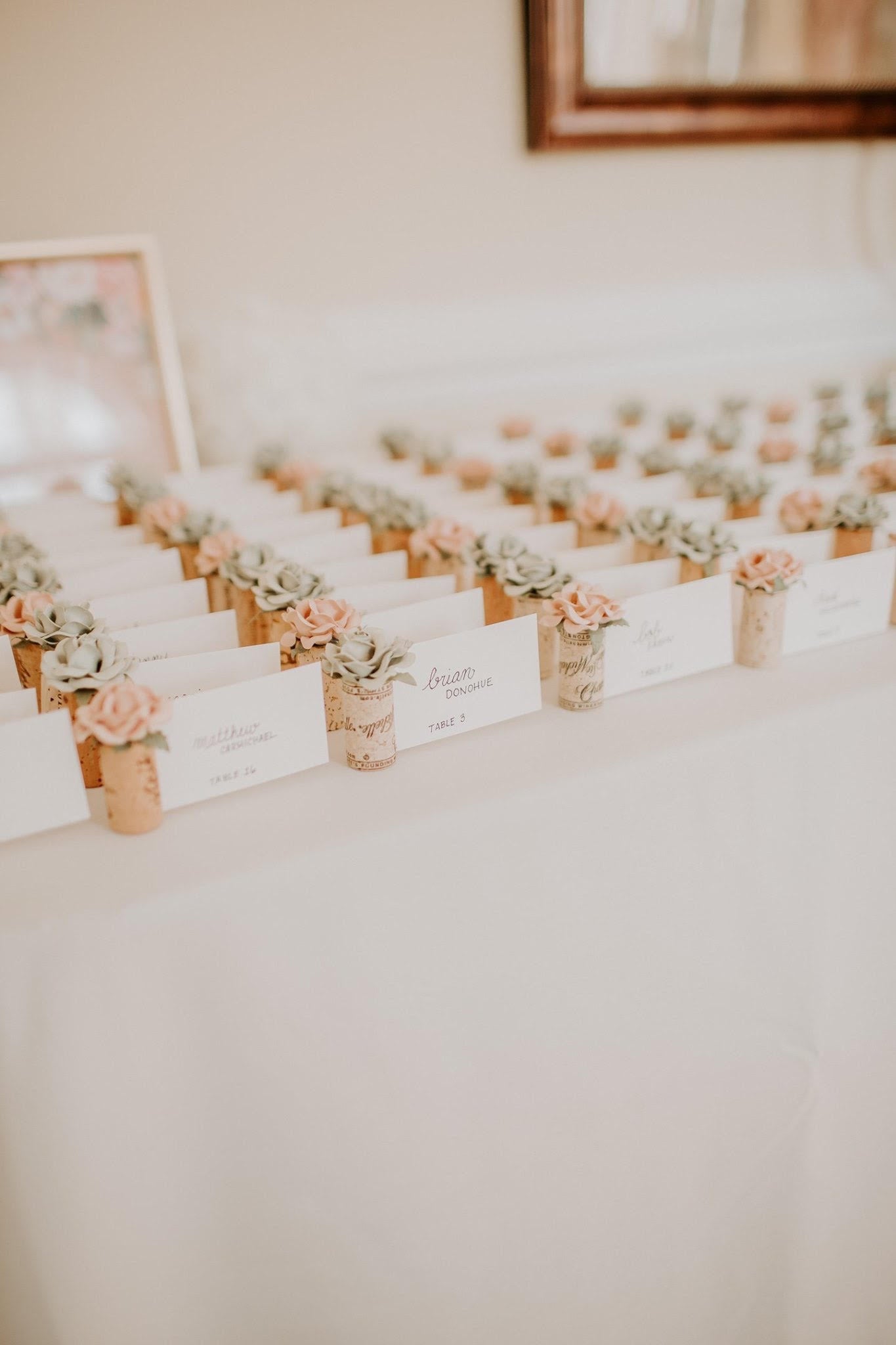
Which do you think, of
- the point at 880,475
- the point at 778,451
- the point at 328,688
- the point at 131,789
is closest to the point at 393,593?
the point at 328,688

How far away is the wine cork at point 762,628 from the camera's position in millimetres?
1157

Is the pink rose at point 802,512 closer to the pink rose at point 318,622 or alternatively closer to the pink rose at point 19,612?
the pink rose at point 318,622

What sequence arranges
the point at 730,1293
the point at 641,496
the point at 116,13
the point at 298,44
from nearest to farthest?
the point at 730,1293
the point at 641,496
the point at 116,13
the point at 298,44

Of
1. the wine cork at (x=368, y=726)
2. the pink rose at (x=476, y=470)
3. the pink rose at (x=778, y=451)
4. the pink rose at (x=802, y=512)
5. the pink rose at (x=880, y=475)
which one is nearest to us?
the wine cork at (x=368, y=726)

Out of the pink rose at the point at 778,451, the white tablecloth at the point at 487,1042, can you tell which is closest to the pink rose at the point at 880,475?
the pink rose at the point at 778,451

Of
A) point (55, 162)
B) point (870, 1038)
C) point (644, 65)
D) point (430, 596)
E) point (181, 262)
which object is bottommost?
point (870, 1038)

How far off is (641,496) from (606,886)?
0.90 meters

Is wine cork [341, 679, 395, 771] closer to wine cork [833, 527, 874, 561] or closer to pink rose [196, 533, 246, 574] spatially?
pink rose [196, 533, 246, 574]

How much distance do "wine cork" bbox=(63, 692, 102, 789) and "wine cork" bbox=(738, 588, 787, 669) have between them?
0.79m

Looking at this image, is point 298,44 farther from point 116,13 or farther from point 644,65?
point 644,65

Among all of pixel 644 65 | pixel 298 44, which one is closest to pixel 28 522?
pixel 298 44

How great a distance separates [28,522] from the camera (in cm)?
174

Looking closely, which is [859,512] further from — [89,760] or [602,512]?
[89,760]

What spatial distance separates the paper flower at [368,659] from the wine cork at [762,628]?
1.59ft
